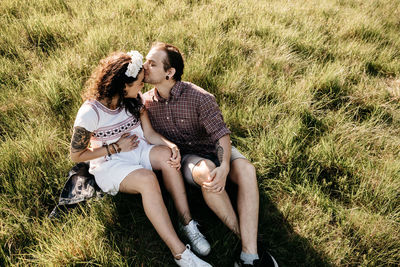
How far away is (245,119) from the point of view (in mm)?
3191

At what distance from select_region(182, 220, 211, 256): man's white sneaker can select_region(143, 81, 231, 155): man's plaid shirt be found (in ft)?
2.55

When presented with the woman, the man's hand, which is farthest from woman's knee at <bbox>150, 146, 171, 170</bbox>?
the man's hand

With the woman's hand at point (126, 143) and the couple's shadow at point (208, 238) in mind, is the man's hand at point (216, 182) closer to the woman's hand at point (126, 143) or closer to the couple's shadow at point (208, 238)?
the couple's shadow at point (208, 238)

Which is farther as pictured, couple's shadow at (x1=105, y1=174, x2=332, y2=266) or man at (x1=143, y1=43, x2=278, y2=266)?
man at (x1=143, y1=43, x2=278, y2=266)

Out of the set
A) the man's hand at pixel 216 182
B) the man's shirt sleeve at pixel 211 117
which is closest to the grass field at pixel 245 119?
the man's hand at pixel 216 182

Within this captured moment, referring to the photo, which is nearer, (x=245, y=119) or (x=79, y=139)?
(x=79, y=139)

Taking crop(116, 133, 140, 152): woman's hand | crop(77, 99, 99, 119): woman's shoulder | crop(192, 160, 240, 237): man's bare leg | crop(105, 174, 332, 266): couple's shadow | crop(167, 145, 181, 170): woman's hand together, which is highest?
crop(77, 99, 99, 119): woman's shoulder

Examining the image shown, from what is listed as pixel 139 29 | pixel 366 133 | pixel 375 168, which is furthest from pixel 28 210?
pixel 366 133

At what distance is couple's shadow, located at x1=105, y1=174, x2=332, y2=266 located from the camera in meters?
2.13

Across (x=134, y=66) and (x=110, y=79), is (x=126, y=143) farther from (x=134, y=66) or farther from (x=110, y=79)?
(x=134, y=66)

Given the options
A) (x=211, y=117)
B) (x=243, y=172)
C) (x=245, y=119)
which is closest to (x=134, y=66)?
(x=211, y=117)

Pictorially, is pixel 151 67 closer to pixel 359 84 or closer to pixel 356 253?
pixel 356 253

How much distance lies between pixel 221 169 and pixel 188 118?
642mm

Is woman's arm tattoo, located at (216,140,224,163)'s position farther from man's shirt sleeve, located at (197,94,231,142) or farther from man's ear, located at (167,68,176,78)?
man's ear, located at (167,68,176,78)
